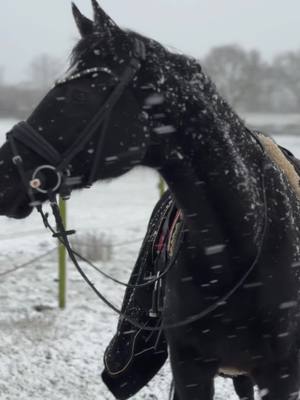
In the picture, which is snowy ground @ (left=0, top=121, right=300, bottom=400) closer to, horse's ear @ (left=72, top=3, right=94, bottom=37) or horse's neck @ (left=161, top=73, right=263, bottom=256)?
horse's neck @ (left=161, top=73, right=263, bottom=256)

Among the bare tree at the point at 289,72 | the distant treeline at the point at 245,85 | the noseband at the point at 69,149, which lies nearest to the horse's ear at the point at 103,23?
the noseband at the point at 69,149

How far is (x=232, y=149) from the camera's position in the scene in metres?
2.06

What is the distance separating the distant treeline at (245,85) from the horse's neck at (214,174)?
16024mm

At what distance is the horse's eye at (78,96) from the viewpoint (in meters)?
1.83

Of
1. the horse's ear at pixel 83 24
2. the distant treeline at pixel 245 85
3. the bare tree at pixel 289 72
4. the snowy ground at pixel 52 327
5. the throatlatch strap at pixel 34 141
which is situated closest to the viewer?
the throatlatch strap at pixel 34 141

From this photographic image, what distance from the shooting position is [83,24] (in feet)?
6.30

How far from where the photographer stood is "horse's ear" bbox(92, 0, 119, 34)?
6.16ft

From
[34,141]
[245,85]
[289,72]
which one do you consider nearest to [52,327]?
[34,141]

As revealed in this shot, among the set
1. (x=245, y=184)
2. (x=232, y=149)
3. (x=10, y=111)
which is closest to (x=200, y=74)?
(x=232, y=149)

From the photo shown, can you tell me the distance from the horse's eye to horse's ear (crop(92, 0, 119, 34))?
0.81ft

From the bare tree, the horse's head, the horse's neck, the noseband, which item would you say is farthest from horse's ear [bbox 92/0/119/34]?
the bare tree

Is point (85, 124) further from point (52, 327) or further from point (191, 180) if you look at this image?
point (52, 327)

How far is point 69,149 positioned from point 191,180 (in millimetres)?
496

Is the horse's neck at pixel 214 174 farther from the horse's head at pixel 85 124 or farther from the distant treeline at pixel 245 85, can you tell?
the distant treeline at pixel 245 85
